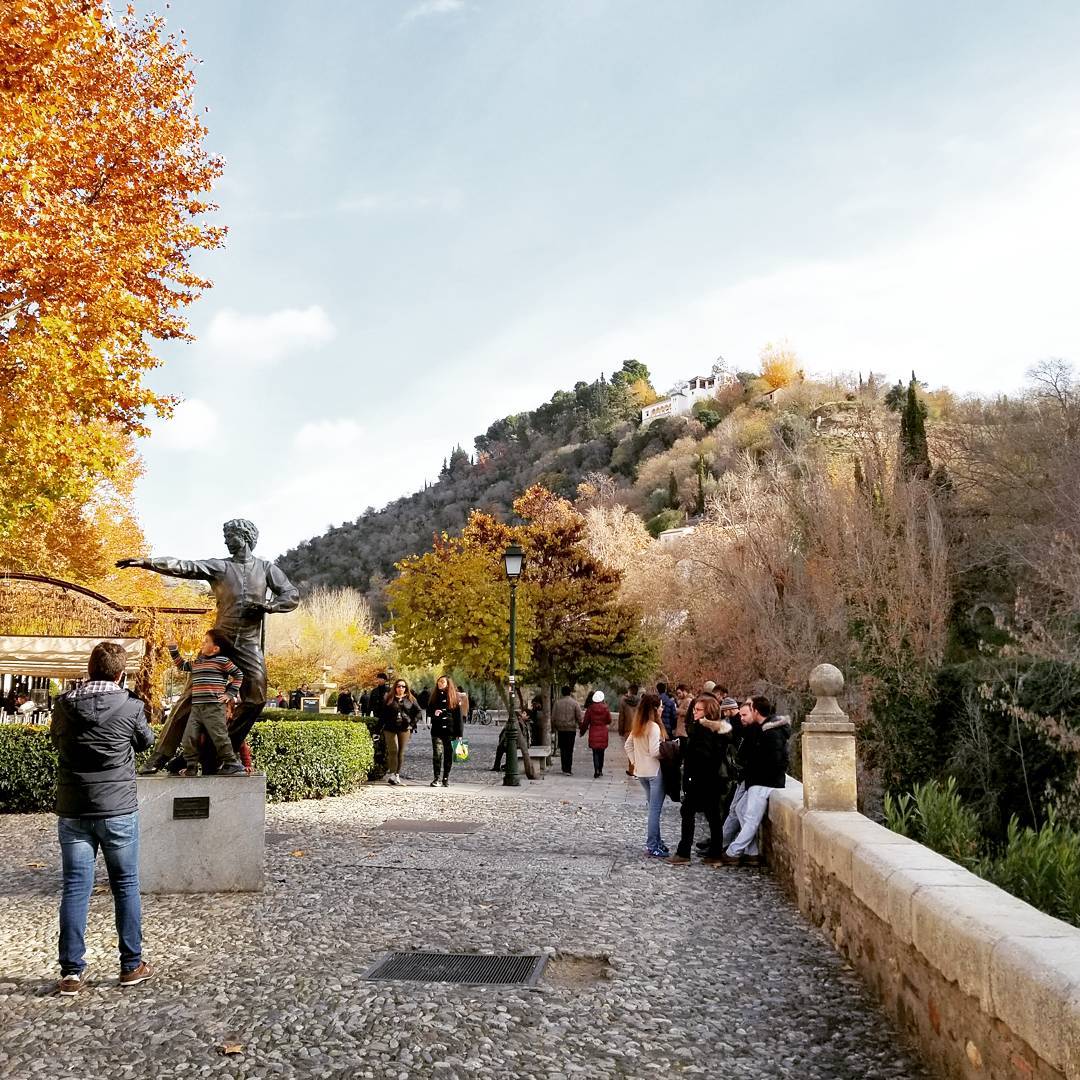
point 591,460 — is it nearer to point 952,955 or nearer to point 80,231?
point 80,231

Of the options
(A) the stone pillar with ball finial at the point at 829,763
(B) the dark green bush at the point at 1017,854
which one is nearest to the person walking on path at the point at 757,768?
(B) the dark green bush at the point at 1017,854

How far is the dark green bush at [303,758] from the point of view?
41.9 feet

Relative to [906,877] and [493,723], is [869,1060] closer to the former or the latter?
[906,877]

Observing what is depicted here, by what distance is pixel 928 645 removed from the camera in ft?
58.2

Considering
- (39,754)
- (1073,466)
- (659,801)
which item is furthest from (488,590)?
(1073,466)

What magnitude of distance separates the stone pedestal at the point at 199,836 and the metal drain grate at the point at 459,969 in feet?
6.97

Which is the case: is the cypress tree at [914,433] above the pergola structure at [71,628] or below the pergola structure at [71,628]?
above

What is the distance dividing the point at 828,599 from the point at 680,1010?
17.1 meters

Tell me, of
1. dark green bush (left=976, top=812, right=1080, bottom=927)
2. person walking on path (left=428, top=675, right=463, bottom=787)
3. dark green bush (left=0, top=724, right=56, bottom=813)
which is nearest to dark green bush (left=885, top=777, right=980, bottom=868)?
dark green bush (left=976, top=812, right=1080, bottom=927)

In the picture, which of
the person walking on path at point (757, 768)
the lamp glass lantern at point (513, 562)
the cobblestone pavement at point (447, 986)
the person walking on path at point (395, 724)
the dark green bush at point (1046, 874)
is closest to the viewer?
the cobblestone pavement at point (447, 986)

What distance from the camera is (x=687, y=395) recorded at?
123 m

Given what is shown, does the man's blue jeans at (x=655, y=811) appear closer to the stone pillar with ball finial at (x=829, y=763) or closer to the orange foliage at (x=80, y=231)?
the stone pillar with ball finial at (x=829, y=763)

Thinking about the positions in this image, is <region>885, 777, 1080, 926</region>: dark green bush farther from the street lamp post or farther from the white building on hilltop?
the white building on hilltop

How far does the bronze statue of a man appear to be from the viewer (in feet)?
24.6
